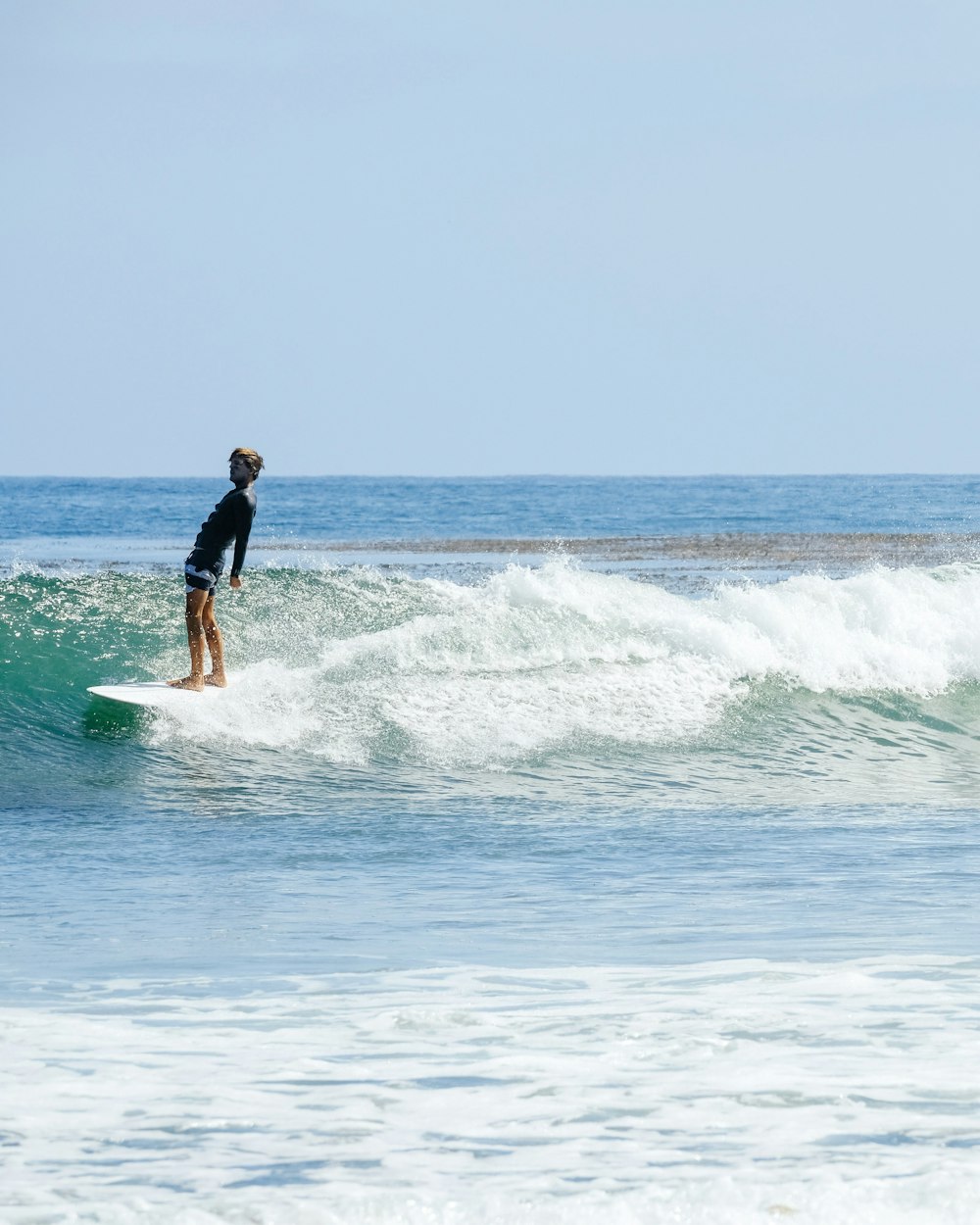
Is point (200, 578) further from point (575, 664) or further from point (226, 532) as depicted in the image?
point (575, 664)

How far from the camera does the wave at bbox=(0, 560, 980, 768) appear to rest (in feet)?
38.3

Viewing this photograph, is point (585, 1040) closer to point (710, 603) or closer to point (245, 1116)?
point (245, 1116)

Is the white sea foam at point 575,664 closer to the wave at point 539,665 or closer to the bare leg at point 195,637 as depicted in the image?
the wave at point 539,665

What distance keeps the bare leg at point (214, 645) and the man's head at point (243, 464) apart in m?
1.09

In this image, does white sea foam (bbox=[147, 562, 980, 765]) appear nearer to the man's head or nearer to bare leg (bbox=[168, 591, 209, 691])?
bare leg (bbox=[168, 591, 209, 691])

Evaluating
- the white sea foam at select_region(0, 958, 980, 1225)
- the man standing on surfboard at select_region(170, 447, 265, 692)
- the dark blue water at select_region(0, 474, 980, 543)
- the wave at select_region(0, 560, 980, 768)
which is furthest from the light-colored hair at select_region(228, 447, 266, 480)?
the dark blue water at select_region(0, 474, 980, 543)

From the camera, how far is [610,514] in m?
57.7

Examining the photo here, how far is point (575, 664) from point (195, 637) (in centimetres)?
402

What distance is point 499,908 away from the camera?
6.51 metres

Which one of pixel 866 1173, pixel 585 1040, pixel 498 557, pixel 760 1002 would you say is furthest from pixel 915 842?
pixel 498 557

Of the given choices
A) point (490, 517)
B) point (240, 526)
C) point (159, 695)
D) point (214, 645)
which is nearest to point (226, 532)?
point (240, 526)

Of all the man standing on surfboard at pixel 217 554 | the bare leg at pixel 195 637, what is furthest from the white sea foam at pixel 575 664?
the man standing on surfboard at pixel 217 554

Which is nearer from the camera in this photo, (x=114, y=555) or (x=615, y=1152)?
(x=615, y=1152)

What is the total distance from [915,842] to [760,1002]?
3.38m
